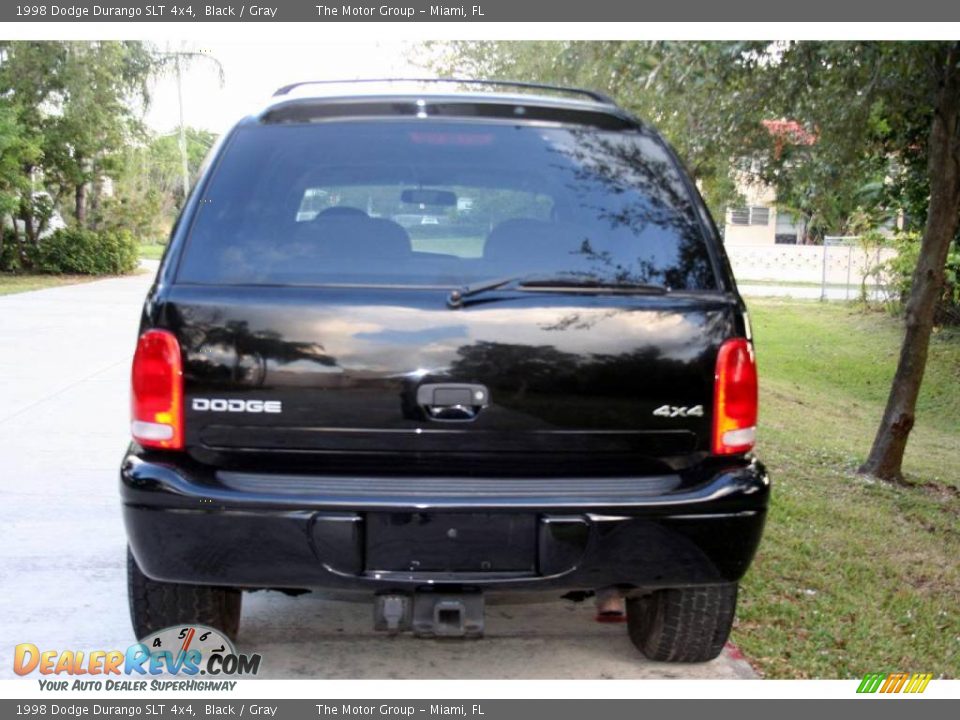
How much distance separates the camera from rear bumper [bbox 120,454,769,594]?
3.21 meters

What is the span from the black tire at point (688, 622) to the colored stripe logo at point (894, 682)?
548 mm

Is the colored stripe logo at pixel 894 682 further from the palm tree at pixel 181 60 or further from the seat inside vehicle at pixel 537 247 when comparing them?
the palm tree at pixel 181 60

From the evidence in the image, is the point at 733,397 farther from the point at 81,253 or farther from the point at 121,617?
the point at 81,253

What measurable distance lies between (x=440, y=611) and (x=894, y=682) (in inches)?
70.7

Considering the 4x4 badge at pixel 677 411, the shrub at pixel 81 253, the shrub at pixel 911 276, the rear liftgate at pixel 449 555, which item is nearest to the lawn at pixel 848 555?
the 4x4 badge at pixel 677 411

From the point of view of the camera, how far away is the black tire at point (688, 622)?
151 inches

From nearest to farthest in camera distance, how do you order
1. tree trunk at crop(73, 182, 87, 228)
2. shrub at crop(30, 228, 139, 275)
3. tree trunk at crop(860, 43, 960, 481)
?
tree trunk at crop(860, 43, 960, 481), shrub at crop(30, 228, 139, 275), tree trunk at crop(73, 182, 87, 228)

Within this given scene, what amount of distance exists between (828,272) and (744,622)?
2920cm

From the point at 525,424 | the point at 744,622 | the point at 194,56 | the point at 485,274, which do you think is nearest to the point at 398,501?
the point at 525,424

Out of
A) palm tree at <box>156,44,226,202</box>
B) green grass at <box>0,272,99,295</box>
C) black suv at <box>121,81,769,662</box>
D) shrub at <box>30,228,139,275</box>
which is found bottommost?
green grass at <box>0,272,99,295</box>

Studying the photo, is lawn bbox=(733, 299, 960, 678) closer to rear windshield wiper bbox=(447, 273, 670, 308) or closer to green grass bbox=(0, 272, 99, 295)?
rear windshield wiper bbox=(447, 273, 670, 308)

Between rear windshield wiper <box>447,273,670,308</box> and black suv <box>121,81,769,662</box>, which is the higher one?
rear windshield wiper <box>447,273,670,308</box>

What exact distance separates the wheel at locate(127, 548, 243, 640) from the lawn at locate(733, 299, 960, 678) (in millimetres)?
1900

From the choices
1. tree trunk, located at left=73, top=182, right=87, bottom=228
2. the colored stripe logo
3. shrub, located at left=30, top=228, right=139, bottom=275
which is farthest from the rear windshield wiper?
tree trunk, located at left=73, top=182, right=87, bottom=228
